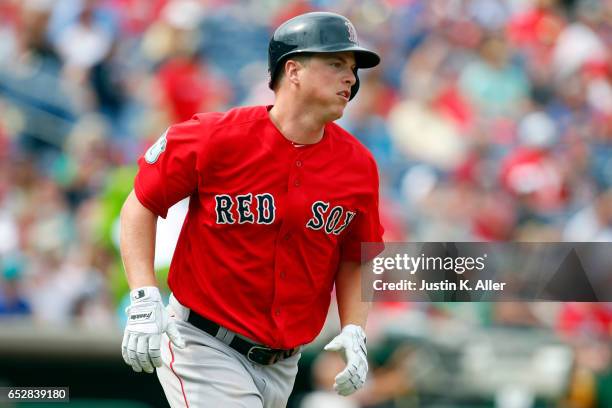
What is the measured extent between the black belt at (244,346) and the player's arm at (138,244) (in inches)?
9.5

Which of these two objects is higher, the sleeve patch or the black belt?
the sleeve patch

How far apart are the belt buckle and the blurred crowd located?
289 centimetres

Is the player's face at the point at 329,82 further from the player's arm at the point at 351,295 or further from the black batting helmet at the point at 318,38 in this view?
the player's arm at the point at 351,295

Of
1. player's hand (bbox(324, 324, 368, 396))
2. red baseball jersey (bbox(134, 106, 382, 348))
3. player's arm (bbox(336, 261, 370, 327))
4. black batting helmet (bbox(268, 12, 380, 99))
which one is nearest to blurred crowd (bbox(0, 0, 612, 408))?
player's arm (bbox(336, 261, 370, 327))

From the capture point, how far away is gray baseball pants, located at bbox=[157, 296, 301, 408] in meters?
4.18

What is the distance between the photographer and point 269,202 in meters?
4.25

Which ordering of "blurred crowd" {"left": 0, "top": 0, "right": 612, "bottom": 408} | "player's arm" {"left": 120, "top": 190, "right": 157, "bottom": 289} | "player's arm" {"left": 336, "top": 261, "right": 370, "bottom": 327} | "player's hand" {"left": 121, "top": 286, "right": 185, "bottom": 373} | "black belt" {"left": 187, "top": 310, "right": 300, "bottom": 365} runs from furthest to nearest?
"blurred crowd" {"left": 0, "top": 0, "right": 612, "bottom": 408} < "player's arm" {"left": 336, "top": 261, "right": 370, "bottom": 327} < "black belt" {"left": 187, "top": 310, "right": 300, "bottom": 365} < "player's arm" {"left": 120, "top": 190, "right": 157, "bottom": 289} < "player's hand" {"left": 121, "top": 286, "right": 185, "bottom": 373}

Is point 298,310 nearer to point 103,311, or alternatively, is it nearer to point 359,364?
point 359,364

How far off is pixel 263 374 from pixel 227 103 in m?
6.11

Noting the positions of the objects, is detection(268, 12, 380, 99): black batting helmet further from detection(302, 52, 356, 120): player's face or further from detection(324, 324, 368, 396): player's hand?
detection(324, 324, 368, 396): player's hand

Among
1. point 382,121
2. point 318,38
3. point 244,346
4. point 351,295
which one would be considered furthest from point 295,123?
point 382,121

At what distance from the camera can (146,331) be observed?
3988 millimetres

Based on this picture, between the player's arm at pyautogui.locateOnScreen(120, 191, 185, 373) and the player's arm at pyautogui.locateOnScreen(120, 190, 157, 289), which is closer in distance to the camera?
the player's arm at pyautogui.locateOnScreen(120, 191, 185, 373)

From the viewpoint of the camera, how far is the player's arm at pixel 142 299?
3.99m
